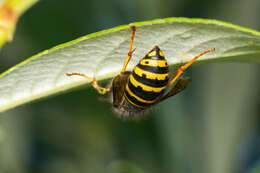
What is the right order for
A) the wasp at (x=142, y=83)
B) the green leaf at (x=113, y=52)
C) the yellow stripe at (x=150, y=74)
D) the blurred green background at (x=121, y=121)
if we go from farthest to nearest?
the blurred green background at (x=121, y=121) → the yellow stripe at (x=150, y=74) → the wasp at (x=142, y=83) → the green leaf at (x=113, y=52)

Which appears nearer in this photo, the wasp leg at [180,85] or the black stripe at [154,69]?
the black stripe at [154,69]

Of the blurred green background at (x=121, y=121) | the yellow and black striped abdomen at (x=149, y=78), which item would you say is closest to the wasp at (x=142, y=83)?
the yellow and black striped abdomen at (x=149, y=78)

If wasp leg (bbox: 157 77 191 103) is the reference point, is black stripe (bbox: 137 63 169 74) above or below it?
above

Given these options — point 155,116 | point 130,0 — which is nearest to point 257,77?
point 155,116

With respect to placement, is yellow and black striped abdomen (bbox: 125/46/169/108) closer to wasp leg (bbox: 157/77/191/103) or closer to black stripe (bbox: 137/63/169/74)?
black stripe (bbox: 137/63/169/74)

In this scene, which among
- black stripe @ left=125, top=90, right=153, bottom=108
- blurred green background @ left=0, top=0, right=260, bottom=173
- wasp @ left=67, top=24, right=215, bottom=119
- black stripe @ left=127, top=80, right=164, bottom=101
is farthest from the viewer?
blurred green background @ left=0, top=0, right=260, bottom=173

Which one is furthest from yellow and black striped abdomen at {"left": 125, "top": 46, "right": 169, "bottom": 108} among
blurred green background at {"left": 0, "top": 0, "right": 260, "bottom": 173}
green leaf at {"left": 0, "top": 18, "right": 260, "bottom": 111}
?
blurred green background at {"left": 0, "top": 0, "right": 260, "bottom": 173}

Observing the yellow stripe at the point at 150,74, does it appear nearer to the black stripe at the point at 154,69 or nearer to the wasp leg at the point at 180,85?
the black stripe at the point at 154,69

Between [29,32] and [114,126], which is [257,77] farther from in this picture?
[29,32]
